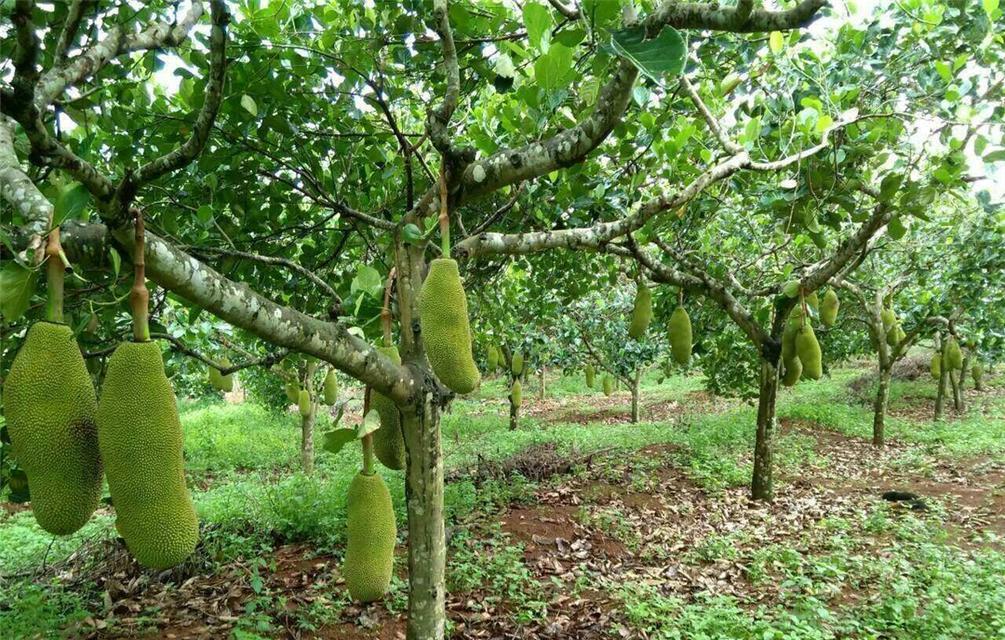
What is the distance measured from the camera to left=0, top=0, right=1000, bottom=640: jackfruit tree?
114 centimetres

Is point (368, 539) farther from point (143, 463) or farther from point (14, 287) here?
point (14, 287)

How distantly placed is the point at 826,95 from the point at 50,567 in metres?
5.52

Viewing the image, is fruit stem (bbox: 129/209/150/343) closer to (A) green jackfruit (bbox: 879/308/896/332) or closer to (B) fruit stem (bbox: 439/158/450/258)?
(B) fruit stem (bbox: 439/158/450/258)

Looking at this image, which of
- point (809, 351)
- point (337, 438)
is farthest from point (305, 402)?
point (337, 438)

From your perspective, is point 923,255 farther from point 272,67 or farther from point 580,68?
point 272,67

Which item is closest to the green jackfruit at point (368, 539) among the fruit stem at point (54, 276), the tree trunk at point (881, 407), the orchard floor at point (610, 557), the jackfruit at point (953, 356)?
the fruit stem at point (54, 276)

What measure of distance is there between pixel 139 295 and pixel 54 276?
0.12 m

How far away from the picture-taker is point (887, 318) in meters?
7.18

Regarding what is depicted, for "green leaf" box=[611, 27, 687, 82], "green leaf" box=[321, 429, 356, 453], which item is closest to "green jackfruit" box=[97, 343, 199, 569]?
"green leaf" box=[321, 429, 356, 453]

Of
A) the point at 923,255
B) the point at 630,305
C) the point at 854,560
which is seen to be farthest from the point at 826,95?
the point at 630,305

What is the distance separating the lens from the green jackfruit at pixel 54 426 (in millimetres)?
869

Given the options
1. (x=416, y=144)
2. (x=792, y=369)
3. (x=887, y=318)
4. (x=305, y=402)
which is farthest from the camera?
(x=305, y=402)

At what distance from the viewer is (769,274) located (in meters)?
6.25

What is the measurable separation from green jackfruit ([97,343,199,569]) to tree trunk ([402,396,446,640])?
974 mm
